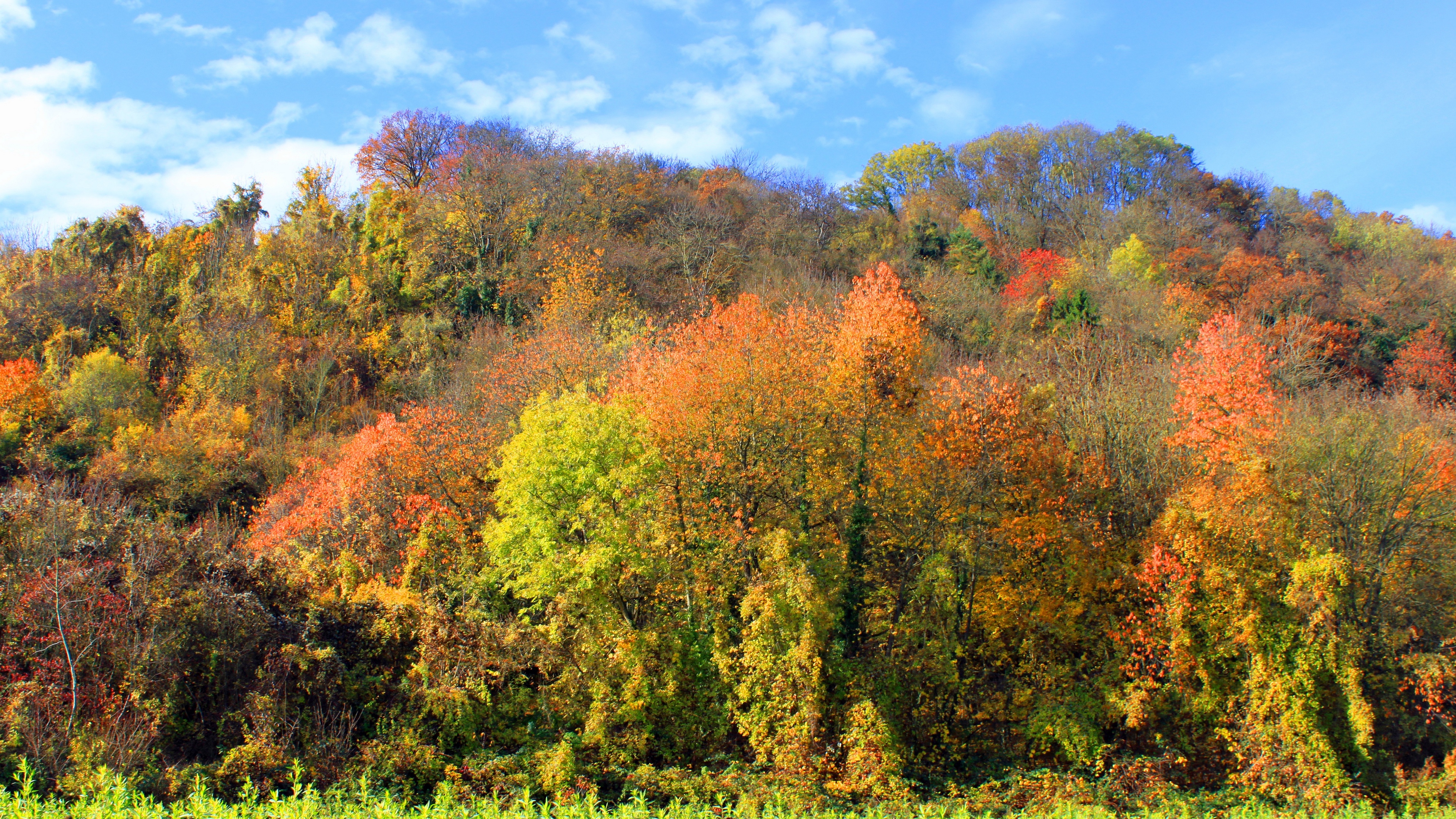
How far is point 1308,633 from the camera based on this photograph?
1917cm

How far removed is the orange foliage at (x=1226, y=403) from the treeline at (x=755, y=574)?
132 mm

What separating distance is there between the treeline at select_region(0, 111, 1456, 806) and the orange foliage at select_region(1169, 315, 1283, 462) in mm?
132

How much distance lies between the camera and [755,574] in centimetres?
2175

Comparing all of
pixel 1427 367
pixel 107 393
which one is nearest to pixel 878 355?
pixel 107 393

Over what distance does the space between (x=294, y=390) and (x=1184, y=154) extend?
67716 millimetres

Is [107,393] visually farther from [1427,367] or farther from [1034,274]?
[1427,367]

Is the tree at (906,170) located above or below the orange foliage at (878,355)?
above

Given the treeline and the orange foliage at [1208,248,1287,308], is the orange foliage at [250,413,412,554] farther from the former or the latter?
the orange foliage at [1208,248,1287,308]

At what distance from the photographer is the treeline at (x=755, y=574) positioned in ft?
56.2

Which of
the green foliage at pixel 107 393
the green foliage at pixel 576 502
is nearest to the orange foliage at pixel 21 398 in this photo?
the green foliage at pixel 107 393

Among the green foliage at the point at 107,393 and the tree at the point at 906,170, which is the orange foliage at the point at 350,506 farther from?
the tree at the point at 906,170

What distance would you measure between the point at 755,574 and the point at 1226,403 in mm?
15964

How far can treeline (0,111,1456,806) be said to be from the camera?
56.2ft

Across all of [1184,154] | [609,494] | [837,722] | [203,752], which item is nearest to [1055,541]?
[837,722]
